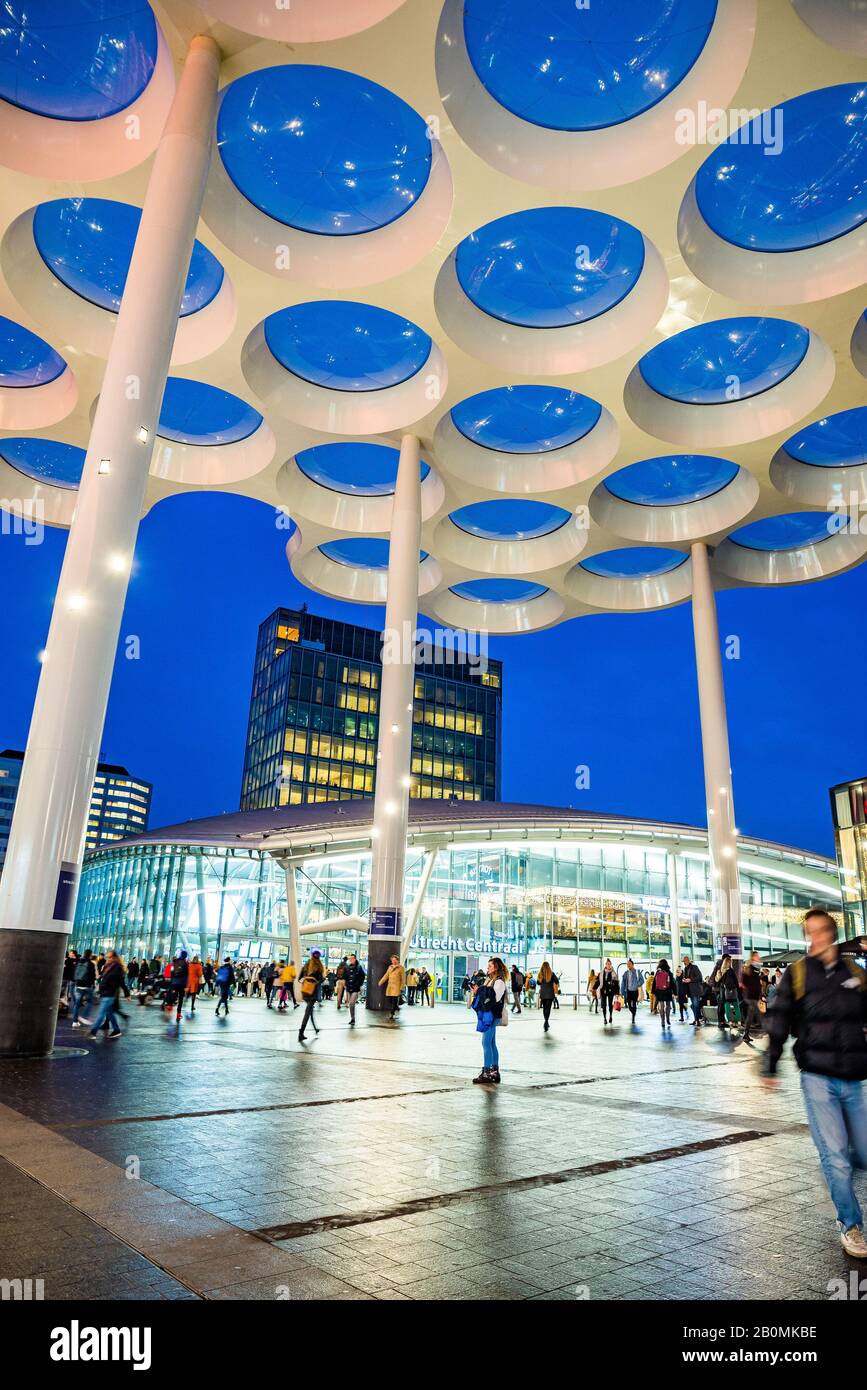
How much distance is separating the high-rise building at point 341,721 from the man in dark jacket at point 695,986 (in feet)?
186

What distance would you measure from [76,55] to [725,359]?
18003mm

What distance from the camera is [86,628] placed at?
12164 millimetres

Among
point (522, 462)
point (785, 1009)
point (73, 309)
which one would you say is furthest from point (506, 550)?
point (785, 1009)

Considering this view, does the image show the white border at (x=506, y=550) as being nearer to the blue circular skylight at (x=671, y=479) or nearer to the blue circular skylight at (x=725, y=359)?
the blue circular skylight at (x=671, y=479)

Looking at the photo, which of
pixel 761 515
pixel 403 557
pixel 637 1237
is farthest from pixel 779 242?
pixel 637 1237

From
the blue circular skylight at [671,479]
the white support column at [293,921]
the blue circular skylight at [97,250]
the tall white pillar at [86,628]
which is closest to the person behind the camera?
the tall white pillar at [86,628]

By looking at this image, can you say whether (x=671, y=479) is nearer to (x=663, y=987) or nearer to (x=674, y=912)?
(x=663, y=987)

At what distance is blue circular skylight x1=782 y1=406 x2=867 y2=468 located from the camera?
2728 centimetres

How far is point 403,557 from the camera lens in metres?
27.2

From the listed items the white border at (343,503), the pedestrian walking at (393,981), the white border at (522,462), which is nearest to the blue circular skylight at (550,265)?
the white border at (522,462)

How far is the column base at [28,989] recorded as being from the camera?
10836 millimetres

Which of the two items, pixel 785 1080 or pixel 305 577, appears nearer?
pixel 785 1080
